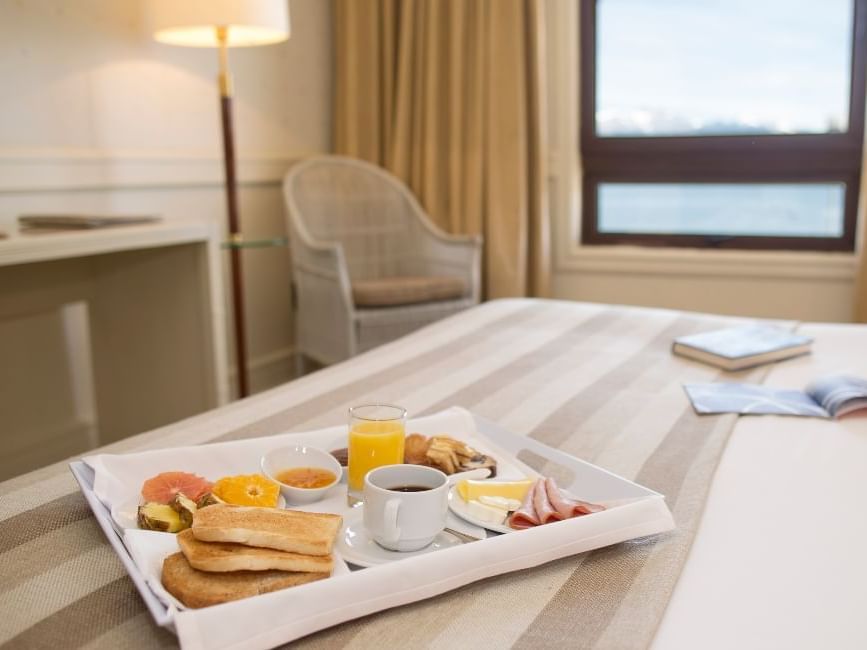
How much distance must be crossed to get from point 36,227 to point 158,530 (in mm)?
1803

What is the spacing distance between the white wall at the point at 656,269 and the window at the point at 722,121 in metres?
0.12

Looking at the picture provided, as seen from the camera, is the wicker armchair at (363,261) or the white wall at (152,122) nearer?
the white wall at (152,122)

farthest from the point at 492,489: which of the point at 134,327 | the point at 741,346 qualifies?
the point at 134,327

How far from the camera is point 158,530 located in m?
0.91

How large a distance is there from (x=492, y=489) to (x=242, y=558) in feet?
1.14

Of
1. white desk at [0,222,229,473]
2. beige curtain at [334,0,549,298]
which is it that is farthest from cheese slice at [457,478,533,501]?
beige curtain at [334,0,549,298]

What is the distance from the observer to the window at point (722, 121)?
3.60m

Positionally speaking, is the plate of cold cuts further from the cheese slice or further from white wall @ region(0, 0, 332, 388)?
white wall @ region(0, 0, 332, 388)

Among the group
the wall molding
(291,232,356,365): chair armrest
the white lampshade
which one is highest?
the white lampshade

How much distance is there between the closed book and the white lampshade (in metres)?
1.80

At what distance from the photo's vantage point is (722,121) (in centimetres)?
379

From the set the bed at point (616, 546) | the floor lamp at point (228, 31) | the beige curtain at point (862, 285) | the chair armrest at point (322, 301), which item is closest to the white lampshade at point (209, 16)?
the floor lamp at point (228, 31)

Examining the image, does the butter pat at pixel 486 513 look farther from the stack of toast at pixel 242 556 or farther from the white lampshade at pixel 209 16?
the white lampshade at pixel 209 16

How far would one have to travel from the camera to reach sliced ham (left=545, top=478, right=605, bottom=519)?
96 centimetres
